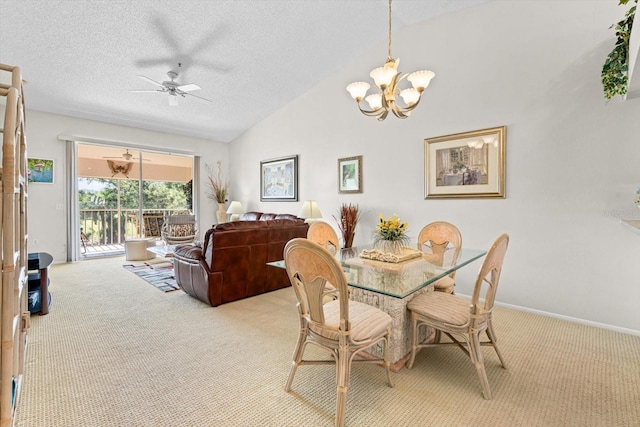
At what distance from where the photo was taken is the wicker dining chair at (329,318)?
142 centimetres

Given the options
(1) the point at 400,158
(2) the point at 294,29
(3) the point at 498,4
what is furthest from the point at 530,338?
(2) the point at 294,29

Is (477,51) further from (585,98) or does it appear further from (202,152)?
(202,152)

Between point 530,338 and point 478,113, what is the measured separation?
7.95 feet

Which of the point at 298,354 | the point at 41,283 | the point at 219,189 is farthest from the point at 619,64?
the point at 219,189

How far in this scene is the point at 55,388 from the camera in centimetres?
177

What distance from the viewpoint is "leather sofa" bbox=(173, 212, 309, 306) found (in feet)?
10.3

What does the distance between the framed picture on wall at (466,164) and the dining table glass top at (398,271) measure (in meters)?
1.26

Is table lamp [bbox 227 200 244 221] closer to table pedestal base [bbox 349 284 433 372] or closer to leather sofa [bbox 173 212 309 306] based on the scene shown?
leather sofa [bbox 173 212 309 306]

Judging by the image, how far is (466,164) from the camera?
3469 mm

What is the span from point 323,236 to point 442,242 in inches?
45.0

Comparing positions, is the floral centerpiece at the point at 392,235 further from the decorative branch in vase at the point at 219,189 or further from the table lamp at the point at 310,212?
the decorative branch in vase at the point at 219,189

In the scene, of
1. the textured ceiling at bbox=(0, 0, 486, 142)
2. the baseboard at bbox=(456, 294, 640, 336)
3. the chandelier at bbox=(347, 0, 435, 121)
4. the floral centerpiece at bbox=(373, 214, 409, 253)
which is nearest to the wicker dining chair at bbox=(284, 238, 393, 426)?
the floral centerpiece at bbox=(373, 214, 409, 253)

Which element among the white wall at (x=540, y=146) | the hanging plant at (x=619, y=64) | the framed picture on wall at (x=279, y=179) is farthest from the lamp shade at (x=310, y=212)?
the hanging plant at (x=619, y=64)

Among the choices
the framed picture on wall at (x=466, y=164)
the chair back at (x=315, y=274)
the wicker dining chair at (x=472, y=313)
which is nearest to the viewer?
the chair back at (x=315, y=274)
